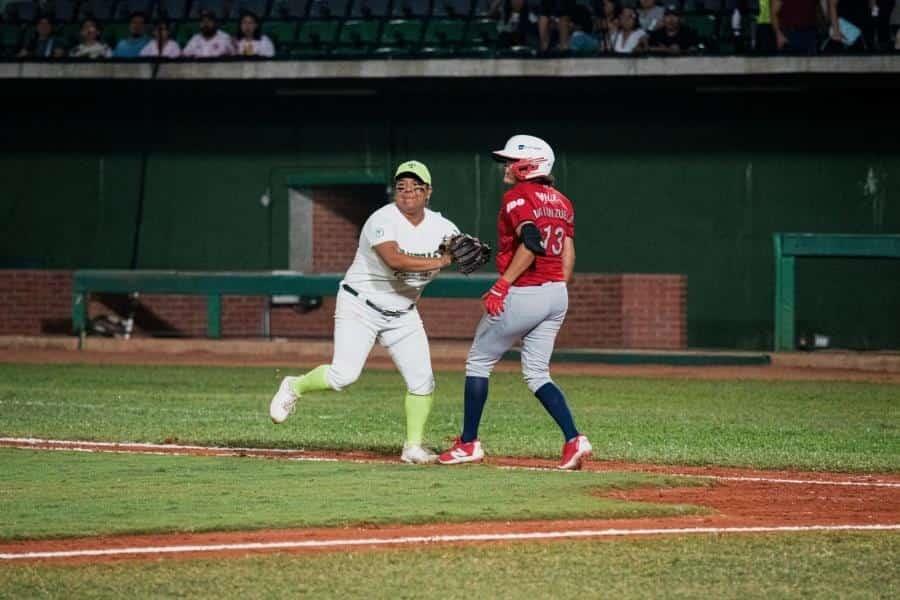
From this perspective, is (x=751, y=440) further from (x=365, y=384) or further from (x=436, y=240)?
(x=365, y=384)

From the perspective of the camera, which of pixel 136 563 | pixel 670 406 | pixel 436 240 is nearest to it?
pixel 136 563

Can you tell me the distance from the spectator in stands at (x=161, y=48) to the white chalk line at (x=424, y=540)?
16.2 m

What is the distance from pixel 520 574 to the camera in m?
6.70

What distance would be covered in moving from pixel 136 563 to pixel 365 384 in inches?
397

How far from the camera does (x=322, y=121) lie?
2419cm

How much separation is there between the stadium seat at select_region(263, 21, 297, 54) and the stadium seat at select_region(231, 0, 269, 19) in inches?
9.8

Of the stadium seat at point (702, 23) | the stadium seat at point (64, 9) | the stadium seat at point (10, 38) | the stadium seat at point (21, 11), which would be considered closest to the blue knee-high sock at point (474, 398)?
the stadium seat at point (702, 23)

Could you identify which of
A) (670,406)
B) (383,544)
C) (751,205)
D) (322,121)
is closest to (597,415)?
(670,406)

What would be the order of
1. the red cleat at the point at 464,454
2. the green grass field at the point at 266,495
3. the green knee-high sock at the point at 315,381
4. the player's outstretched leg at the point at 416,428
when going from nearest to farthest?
the green grass field at the point at 266,495 → the red cleat at the point at 464,454 → the player's outstretched leg at the point at 416,428 → the green knee-high sock at the point at 315,381

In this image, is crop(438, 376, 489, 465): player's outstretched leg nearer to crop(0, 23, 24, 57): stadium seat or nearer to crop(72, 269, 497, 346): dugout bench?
crop(72, 269, 497, 346): dugout bench

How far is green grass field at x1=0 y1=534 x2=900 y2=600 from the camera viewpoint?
636 centimetres

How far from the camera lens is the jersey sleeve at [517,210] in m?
9.64

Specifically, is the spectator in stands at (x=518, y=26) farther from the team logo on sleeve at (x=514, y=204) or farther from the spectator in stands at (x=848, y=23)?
the team logo on sleeve at (x=514, y=204)

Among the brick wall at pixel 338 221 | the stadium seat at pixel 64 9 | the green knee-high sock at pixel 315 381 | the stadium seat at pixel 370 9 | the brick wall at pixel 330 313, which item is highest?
the stadium seat at pixel 64 9
